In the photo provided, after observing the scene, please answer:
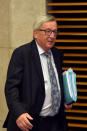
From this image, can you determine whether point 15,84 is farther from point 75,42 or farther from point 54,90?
point 75,42

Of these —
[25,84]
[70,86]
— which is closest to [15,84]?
[25,84]

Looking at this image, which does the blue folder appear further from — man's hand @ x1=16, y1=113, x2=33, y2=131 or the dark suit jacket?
man's hand @ x1=16, y1=113, x2=33, y2=131

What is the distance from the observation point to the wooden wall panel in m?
5.86

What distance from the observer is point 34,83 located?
3.89m

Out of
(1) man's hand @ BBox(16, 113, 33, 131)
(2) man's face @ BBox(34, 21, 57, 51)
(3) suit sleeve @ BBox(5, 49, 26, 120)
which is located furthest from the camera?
(2) man's face @ BBox(34, 21, 57, 51)

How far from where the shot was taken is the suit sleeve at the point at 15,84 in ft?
12.3

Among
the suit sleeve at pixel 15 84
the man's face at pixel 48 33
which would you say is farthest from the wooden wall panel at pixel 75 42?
the suit sleeve at pixel 15 84

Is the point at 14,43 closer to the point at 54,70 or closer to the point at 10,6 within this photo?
the point at 10,6

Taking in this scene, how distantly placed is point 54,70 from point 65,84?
185 millimetres

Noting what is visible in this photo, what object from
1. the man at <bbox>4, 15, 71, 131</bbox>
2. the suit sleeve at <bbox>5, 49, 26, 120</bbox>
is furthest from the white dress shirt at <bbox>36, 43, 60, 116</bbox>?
the suit sleeve at <bbox>5, 49, 26, 120</bbox>

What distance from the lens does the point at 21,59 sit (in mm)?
3875

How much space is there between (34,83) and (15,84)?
196 millimetres

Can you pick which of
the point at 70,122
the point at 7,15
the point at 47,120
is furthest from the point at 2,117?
the point at 47,120

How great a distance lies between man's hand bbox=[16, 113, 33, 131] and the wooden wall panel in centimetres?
231
